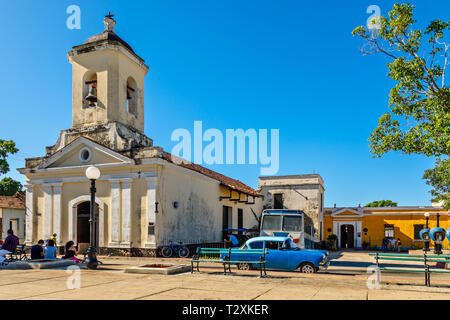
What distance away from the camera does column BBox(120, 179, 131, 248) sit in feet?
61.9

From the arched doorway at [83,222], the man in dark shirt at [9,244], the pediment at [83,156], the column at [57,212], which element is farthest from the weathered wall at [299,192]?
the man in dark shirt at [9,244]

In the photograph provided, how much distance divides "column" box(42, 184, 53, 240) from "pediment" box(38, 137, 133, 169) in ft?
4.16

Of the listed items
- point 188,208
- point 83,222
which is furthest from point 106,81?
point 188,208

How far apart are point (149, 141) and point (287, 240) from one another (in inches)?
483

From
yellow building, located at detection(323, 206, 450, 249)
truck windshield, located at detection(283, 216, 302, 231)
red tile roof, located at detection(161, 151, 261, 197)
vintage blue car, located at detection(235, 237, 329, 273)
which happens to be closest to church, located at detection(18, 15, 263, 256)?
red tile roof, located at detection(161, 151, 261, 197)

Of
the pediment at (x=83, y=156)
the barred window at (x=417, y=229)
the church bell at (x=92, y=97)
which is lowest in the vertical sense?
the barred window at (x=417, y=229)

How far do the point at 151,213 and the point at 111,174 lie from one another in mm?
3098

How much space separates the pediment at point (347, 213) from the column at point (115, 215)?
84.5 feet

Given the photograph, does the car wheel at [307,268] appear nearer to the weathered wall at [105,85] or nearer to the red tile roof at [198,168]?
the red tile roof at [198,168]

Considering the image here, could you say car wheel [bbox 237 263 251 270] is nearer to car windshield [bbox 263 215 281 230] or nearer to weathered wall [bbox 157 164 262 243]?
weathered wall [bbox 157 164 262 243]

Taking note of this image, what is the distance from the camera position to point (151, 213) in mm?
18547

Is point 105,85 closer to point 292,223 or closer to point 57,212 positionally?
point 57,212

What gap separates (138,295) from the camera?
25.7ft

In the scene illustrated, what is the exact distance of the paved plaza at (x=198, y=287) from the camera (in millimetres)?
7828
